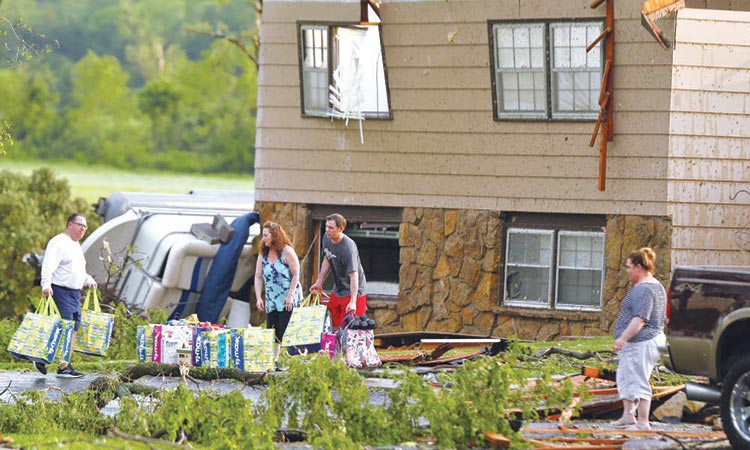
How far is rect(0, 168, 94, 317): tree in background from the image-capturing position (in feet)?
101

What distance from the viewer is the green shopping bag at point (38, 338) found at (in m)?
14.1

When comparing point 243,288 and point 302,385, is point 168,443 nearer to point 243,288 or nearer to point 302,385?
point 302,385

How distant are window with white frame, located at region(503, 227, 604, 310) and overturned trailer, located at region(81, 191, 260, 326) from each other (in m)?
4.14

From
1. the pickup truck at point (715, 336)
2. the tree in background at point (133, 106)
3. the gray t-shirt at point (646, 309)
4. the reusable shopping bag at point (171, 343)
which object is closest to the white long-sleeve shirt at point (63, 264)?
the reusable shopping bag at point (171, 343)

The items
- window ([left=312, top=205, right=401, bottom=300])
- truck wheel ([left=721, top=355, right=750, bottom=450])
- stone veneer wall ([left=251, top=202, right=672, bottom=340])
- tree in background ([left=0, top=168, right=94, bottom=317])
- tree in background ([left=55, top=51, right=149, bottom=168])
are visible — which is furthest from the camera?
tree in background ([left=55, top=51, right=149, bottom=168])

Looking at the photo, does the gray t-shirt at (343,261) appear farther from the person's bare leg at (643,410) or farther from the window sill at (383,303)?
the window sill at (383,303)

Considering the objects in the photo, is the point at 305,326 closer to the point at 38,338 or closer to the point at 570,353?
the point at 38,338

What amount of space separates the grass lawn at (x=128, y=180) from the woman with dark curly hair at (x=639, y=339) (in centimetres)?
6752

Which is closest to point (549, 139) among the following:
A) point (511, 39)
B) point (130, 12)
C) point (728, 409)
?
point (511, 39)

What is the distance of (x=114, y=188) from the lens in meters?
85.3

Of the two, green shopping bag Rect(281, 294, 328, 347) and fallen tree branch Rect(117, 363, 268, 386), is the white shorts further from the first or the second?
green shopping bag Rect(281, 294, 328, 347)

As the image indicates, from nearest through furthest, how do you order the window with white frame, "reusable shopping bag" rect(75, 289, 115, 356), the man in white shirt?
the man in white shirt, "reusable shopping bag" rect(75, 289, 115, 356), the window with white frame

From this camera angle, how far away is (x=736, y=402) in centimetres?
1085

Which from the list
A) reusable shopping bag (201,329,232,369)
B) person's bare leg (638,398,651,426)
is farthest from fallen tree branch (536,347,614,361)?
reusable shopping bag (201,329,232,369)
